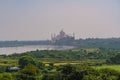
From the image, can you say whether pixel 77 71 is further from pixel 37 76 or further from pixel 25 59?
pixel 25 59

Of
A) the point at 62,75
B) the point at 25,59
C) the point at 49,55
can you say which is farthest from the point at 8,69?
the point at 49,55

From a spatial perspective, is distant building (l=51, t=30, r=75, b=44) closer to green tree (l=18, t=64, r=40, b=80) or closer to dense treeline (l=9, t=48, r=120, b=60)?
dense treeline (l=9, t=48, r=120, b=60)

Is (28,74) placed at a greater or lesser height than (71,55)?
lesser

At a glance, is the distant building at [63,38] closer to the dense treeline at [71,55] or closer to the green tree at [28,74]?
the dense treeline at [71,55]

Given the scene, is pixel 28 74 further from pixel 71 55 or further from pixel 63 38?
pixel 63 38

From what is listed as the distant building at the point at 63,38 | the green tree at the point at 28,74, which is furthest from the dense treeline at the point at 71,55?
the distant building at the point at 63,38

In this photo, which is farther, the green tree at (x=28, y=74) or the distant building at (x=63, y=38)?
the distant building at (x=63, y=38)

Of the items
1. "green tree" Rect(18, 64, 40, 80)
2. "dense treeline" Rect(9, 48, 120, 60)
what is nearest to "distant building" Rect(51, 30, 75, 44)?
"dense treeline" Rect(9, 48, 120, 60)

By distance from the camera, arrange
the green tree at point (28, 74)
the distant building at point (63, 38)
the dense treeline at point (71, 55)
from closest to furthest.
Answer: the green tree at point (28, 74), the dense treeline at point (71, 55), the distant building at point (63, 38)

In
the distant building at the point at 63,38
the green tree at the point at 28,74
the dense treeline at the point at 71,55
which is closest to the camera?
the green tree at the point at 28,74

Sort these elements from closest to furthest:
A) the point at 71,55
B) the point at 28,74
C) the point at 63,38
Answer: the point at 28,74 → the point at 71,55 → the point at 63,38

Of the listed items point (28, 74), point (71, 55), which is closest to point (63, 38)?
point (71, 55)
